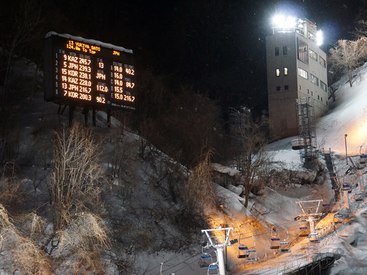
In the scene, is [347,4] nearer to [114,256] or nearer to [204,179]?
[204,179]

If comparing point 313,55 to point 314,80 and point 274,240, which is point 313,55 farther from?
point 274,240

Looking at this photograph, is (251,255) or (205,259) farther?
(251,255)

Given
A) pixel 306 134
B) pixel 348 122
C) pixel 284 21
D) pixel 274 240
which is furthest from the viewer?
pixel 284 21

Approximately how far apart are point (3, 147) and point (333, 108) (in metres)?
53.4

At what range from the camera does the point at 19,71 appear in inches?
1758

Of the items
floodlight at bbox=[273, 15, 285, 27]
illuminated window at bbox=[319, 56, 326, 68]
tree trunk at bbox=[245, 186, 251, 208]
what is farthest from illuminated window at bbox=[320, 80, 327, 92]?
tree trunk at bbox=[245, 186, 251, 208]

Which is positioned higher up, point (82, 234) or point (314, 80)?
point (314, 80)

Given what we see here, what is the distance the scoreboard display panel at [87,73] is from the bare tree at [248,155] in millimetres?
13681

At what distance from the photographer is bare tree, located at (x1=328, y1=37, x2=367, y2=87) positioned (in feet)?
250

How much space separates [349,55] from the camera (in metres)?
76.4

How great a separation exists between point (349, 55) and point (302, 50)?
13.6 m

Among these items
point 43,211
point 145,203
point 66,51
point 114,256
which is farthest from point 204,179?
point 66,51

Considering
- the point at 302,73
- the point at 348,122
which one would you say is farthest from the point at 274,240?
the point at 302,73

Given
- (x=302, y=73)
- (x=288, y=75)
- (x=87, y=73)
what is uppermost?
(x=302, y=73)
